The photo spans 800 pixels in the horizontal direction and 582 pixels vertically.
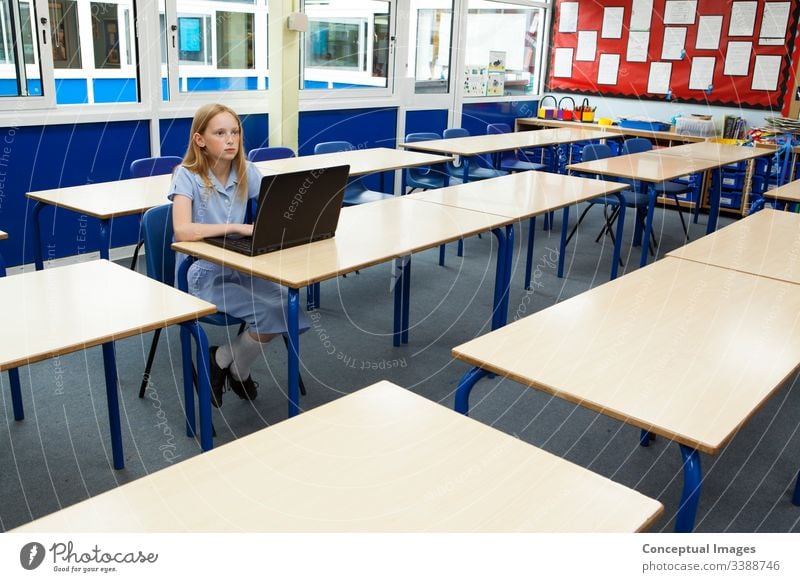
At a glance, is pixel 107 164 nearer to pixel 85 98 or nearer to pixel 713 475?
pixel 85 98

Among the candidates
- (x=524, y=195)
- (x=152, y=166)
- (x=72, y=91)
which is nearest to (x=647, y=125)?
(x=524, y=195)

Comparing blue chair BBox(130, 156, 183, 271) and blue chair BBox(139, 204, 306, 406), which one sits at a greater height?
blue chair BBox(130, 156, 183, 271)

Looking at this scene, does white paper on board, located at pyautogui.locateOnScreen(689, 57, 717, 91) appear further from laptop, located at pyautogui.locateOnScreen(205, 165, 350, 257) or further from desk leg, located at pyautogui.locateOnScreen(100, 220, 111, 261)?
desk leg, located at pyautogui.locateOnScreen(100, 220, 111, 261)

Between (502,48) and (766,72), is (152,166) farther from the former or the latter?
(766,72)

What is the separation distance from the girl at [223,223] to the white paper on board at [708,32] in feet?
18.8

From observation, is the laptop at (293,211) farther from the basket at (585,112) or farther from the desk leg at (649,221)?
the basket at (585,112)

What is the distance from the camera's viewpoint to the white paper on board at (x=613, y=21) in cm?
758

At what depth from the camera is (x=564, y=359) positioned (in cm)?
178

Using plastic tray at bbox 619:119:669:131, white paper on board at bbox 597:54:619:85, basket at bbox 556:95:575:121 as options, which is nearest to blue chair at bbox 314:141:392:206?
plastic tray at bbox 619:119:669:131

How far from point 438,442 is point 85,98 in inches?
165

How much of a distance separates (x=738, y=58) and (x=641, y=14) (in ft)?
3.64

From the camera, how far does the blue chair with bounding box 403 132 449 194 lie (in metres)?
5.53

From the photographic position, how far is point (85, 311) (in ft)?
6.49

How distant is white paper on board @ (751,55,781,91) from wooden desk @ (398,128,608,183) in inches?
57.7
